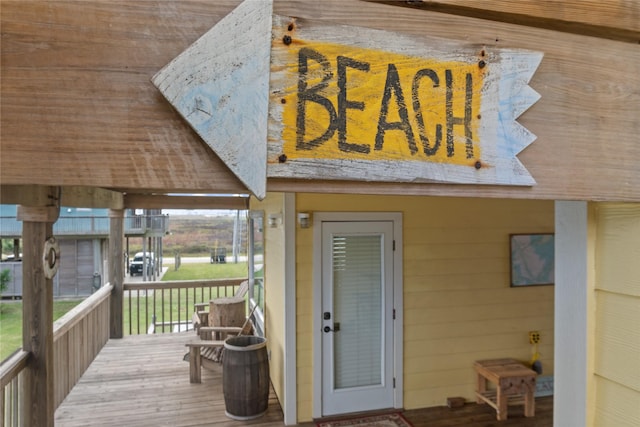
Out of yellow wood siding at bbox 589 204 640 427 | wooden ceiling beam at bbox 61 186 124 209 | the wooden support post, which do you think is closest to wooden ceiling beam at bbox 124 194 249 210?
wooden ceiling beam at bbox 61 186 124 209

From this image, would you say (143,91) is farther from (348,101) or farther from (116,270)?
(116,270)

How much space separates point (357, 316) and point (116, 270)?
4.12 metres

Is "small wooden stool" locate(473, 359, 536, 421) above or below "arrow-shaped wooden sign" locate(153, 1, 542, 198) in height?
below

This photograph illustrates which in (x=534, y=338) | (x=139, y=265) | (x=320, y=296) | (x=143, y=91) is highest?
(x=143, y=91)

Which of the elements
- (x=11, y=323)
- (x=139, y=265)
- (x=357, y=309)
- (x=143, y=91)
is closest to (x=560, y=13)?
(x=143, y=91)

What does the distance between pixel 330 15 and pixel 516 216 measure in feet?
14.3

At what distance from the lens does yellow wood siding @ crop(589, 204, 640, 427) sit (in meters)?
0.92

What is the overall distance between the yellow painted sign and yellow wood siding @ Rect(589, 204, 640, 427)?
0.47 m

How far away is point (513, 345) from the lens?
4.45 meters

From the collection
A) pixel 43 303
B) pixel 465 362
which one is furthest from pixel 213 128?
pixel 465 362

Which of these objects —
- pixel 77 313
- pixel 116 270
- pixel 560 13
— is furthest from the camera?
pixel 116 270

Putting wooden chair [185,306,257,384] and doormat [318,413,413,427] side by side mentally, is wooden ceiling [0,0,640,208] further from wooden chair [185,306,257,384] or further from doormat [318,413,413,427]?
wooden chair [185,306,257,384]

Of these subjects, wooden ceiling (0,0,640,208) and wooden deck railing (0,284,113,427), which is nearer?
wooden ceiling (0,0,640,208)

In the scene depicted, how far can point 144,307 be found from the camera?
14.2 m
